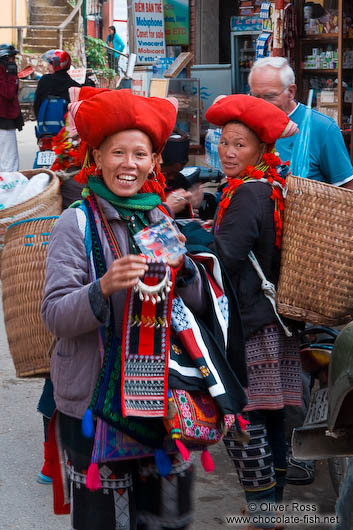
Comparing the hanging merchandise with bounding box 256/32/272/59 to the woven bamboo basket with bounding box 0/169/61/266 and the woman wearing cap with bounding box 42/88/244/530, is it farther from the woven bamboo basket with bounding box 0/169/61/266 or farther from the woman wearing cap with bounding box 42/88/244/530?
the woman wearing cap with bounding box 42/88/244/530

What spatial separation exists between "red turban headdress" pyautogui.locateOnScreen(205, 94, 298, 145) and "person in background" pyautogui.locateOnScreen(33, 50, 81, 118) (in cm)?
710

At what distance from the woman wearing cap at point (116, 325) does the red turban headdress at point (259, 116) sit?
2.53 feet

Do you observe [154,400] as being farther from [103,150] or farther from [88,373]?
[103,150]

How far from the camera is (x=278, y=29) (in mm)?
8508

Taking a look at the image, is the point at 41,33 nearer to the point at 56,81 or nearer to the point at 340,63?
the point at 56,81

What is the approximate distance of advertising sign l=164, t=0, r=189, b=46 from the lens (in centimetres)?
1240

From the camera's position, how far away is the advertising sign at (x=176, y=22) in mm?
12398

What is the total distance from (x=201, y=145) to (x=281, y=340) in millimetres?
6864

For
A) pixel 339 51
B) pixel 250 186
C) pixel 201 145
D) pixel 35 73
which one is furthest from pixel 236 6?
pixel 35 73

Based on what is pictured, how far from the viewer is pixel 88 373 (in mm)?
2627

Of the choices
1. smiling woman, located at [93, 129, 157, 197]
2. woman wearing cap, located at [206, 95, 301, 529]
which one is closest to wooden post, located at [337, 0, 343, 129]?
woman wearing cap, located at [206, 95, 301, 529]

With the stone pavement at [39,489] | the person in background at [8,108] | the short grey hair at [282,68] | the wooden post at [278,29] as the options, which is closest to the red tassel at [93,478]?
the stone pavement at [39,489]

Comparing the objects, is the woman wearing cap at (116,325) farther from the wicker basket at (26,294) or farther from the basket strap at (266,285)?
the basket strap at (266,285)

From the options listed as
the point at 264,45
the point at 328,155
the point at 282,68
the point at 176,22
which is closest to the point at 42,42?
the point at 176,22
